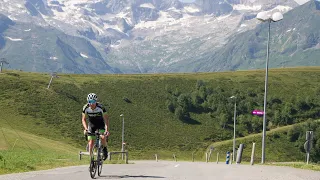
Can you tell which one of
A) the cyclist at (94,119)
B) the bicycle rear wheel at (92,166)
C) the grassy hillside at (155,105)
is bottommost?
the bicycle rear wheel at (92,166)

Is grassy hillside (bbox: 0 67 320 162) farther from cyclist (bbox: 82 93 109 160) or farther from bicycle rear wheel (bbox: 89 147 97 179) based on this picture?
bicycle rear wheel (bbox: 89 147 97 179)

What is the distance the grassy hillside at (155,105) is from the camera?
11594 centimetres

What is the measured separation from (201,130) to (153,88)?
27.8 meters

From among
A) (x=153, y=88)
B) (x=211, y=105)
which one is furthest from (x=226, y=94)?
(x=153, y=88)

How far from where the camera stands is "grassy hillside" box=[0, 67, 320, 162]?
11594 cm

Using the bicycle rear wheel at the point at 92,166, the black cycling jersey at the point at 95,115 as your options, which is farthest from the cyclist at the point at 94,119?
the bicycle rear wheel at the point at 92,166

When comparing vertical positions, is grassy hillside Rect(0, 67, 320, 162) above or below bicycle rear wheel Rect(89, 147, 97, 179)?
above

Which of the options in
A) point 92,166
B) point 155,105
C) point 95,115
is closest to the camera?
point 92,166

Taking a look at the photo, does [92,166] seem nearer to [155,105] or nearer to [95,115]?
[95,115]

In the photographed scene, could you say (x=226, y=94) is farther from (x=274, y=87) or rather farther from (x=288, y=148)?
(x=288, y=148)

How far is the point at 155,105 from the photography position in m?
142

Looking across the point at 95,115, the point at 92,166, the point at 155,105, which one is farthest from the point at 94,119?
the point at 155,105

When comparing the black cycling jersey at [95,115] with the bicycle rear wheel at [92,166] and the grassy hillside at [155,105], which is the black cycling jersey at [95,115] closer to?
the bicycle rear wheel at [92,166]

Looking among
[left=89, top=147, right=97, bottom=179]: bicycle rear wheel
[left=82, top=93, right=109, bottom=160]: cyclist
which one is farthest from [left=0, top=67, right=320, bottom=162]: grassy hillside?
[left=89, top=147, right=97, bottom=179]: bicycle rear wheel
